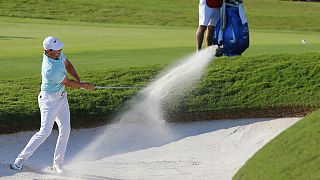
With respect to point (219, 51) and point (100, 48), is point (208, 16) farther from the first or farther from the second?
point (100, 48)

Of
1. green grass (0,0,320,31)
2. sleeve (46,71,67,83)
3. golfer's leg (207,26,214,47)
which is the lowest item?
green grass (0,0,320,31)

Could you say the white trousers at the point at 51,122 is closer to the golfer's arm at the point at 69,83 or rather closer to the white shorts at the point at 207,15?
the golfer's arm at the point at 69,83

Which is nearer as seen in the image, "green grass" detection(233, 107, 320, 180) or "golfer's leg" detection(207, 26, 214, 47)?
"green grass" detection(233, 107, 320, 180)

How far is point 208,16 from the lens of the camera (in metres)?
13.2

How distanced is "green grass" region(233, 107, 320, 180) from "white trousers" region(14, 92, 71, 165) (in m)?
2.39

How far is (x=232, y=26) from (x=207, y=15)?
472mm

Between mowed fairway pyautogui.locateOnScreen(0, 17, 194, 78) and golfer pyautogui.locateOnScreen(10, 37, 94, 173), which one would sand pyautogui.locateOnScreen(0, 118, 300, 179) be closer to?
golfer pyautogui.locateOnScreen(10, 37, 94, 173)

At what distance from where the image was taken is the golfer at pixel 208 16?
13117 millimetres

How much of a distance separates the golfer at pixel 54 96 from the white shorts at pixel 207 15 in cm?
439

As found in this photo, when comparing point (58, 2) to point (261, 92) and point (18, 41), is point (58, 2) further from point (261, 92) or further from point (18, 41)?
point (261, 92)

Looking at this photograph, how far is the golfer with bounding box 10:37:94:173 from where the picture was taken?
29.1ft

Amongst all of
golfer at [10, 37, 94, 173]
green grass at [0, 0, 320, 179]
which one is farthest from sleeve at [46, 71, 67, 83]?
green grass at [0, 0, 320, 179]

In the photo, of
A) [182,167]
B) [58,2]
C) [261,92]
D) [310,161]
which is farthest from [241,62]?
[58,2]

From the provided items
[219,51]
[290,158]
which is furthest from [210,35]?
[290,158]
